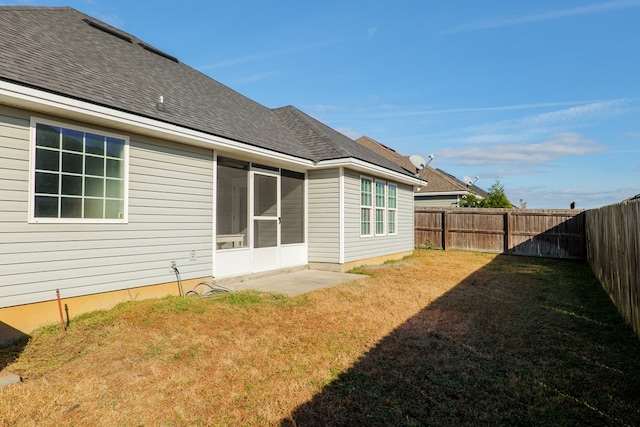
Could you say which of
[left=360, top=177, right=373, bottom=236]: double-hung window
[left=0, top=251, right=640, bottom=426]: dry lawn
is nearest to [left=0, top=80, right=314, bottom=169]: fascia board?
[left=0, top=251, right=640, bottom=426]: dry lawn

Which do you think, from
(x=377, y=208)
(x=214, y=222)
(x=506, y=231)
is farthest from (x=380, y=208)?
(x=506, y=231)

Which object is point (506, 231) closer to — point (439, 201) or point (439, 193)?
point (439, 193)

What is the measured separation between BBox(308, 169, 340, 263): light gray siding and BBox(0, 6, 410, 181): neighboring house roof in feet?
2.19

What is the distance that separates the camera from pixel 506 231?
15531 millimetres

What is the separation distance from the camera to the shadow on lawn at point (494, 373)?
269 cm

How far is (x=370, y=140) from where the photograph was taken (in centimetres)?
2694

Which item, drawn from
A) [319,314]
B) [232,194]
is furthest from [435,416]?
[232,194]

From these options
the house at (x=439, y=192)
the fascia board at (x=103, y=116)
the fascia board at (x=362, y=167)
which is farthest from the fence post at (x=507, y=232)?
the fascia board at (x=103, y=116)

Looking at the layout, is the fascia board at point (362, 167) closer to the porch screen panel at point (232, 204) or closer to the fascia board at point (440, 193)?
the porch screen panel at point (232, 204)

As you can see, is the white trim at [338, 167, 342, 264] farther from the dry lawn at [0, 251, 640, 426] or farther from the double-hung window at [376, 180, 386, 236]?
the dry lawn at [0, 251, 640, 426]

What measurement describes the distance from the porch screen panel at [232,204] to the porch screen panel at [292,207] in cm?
128

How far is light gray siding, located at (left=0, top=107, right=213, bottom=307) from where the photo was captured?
14.3ft

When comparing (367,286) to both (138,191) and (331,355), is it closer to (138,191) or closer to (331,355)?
(331,355)

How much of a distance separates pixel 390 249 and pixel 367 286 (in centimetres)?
528
